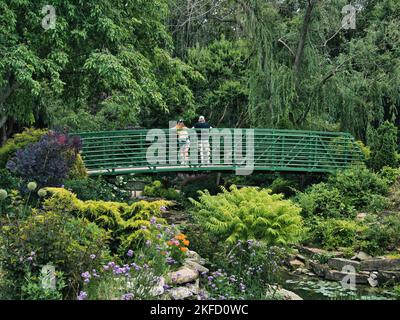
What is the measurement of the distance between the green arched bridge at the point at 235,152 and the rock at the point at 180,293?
9.07 m

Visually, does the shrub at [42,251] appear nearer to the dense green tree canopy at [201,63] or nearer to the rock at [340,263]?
the dense green tree canopy at [201,63]

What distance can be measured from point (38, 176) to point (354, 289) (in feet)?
20.1

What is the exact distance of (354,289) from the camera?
36.4 feet

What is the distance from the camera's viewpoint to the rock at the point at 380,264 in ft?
38.6

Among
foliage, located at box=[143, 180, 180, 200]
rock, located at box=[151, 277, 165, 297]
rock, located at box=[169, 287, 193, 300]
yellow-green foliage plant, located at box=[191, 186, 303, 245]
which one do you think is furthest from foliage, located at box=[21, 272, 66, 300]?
foliage, located at box=[143, 180, 180, 200]

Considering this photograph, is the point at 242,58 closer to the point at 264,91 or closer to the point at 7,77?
the point at 264,91

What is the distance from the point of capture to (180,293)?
6.91 m

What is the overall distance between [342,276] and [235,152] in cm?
641

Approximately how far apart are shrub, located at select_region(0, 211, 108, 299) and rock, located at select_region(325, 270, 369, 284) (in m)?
6.54

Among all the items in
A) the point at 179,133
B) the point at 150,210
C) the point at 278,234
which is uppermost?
the point at 179,133

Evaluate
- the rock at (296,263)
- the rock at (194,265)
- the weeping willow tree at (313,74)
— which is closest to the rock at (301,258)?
the rock at (296,263)

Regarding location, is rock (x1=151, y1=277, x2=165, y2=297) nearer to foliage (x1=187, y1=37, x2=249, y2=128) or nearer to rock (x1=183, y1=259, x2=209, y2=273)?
rock (x1=183, y1=259, x2=209, y2=273)
